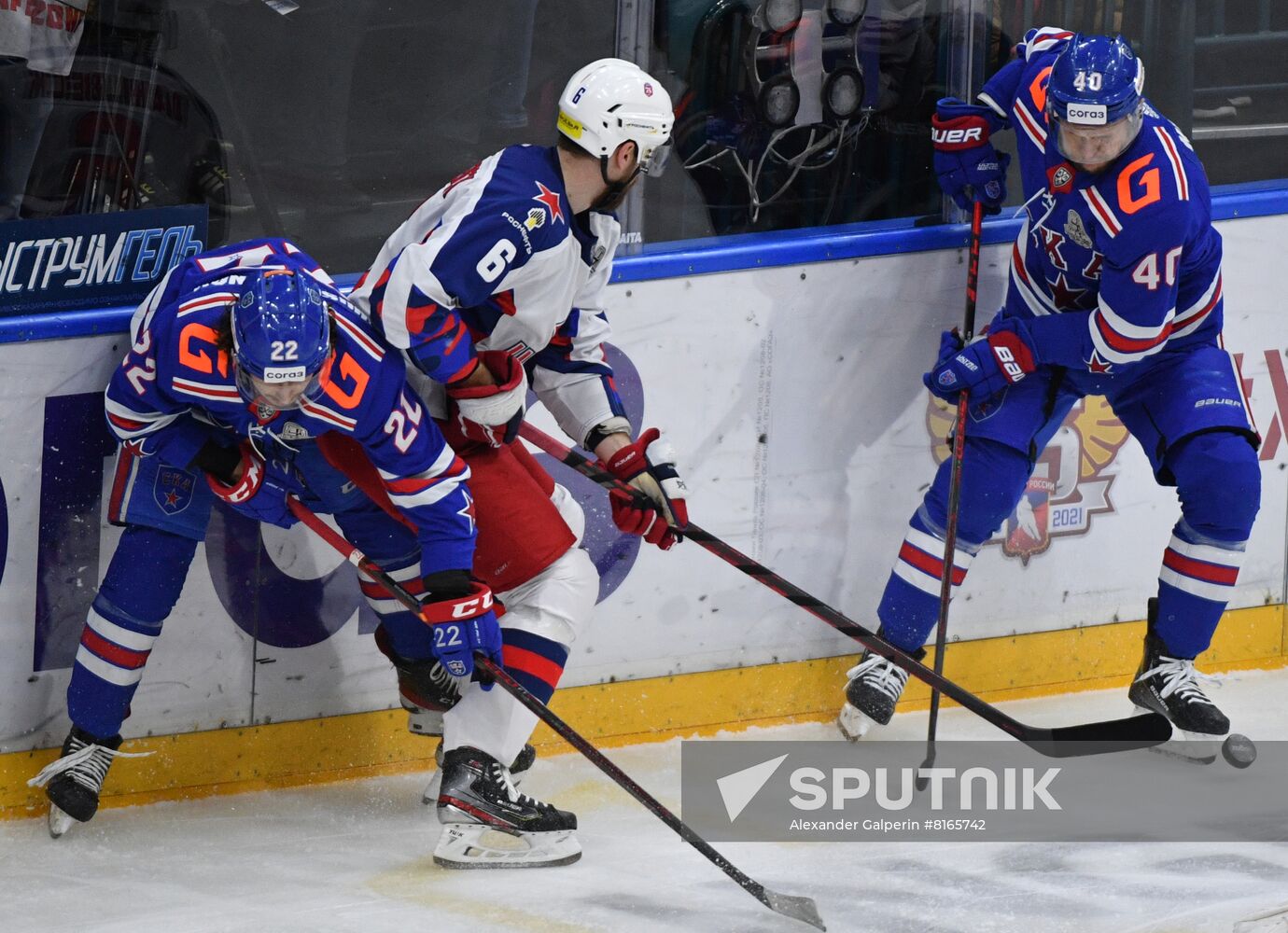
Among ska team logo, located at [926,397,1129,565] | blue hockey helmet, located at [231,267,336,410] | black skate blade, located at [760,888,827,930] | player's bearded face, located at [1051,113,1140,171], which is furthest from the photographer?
ska team logo, located at [926,397,1129,565]

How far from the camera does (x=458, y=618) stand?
121 inches

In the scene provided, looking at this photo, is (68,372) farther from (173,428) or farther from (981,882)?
(981,882)

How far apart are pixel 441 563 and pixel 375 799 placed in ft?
2.37

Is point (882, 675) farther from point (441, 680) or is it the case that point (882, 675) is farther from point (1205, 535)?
point (441, 680)

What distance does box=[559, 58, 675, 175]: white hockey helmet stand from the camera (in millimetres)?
3143

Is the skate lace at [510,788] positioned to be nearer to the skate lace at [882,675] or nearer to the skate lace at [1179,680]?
the skate lace at [882,675]

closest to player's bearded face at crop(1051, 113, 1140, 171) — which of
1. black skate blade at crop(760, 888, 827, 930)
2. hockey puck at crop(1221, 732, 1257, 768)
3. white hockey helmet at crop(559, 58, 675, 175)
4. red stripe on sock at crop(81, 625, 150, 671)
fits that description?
white hockey helmet at crop(559, 58, 675, 175)

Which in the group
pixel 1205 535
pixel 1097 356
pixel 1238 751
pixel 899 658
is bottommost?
pixel 1238 751

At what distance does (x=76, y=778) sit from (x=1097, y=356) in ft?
6.87

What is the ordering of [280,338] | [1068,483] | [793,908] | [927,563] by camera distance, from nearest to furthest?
[280,338]
[793,908]
[927,563]
[1068,483]

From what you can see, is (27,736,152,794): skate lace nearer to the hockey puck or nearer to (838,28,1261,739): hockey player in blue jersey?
(838,28,1261,739): hockey player in blue jersey

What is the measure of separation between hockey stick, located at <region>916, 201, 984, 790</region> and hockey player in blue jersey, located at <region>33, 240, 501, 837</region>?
114cm

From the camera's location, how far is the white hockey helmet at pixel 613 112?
3143mm

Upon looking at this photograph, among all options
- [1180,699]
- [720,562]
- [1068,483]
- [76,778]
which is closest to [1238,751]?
[1180,699]
